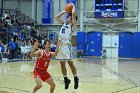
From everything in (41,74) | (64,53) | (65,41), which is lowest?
(41,74)

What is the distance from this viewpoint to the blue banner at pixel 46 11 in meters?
37.9

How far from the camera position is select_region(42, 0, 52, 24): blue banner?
124ft

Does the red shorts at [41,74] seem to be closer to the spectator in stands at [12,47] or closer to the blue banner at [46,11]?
the spectator in stands at [12,47]

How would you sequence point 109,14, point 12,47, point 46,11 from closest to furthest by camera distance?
1. point 12,47
2. point 109,14
3. point 46,11

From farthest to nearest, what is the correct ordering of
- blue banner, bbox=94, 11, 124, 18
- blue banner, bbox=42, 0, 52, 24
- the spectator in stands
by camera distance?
blue banner, bbox=42, 0, 52, 24 → blue banner, bbox=94, 11, 124, 18 → the spectator in stands

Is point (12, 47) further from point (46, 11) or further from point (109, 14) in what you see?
point (109, 14)

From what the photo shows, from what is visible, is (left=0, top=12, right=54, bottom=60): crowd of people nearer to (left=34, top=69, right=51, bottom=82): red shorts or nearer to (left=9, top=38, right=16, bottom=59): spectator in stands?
(left=9, top=38, right=16, bottom=59): spectator in stands

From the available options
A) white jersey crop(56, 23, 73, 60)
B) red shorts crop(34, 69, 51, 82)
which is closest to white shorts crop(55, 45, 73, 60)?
white jersey crop(56, 23, 73, 60)

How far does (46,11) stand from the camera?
38.0 metres

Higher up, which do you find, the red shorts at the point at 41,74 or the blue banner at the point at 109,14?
the blue banner at the point at 109,14

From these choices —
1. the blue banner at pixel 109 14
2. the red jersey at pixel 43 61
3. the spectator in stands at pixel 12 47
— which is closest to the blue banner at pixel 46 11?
the blue banner at pixel 109 14

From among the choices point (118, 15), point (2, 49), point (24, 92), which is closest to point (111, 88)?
point (24, 92)

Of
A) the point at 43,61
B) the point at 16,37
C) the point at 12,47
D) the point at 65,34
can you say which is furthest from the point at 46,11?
the point at 43,61

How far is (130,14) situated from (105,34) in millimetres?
3421
